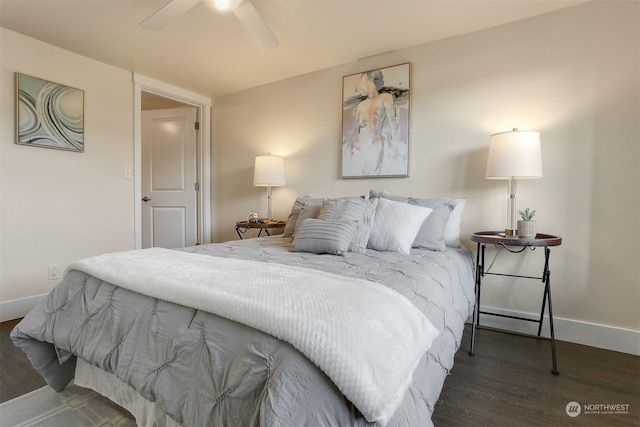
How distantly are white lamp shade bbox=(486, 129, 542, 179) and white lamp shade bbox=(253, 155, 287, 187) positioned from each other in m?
1.94

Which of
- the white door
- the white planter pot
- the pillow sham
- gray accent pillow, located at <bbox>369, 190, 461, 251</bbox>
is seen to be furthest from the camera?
the white door

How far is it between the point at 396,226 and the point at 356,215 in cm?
26

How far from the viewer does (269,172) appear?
3178 mm

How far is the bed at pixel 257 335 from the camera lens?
72 cm

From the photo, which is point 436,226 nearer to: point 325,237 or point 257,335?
point 325,237

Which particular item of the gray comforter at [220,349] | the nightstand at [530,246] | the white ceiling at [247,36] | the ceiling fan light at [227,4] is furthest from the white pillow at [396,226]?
the ceiling fan light at [227,4]

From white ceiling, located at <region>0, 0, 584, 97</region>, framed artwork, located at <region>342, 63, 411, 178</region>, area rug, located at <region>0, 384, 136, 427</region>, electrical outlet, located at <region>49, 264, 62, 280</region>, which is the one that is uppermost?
white ceiling, located at <region>0, 0, 584, 97</region>

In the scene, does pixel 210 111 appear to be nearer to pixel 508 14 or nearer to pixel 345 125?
pixel 345 125

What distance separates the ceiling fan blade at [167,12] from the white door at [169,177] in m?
2.03

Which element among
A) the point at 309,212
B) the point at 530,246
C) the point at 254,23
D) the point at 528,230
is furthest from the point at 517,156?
the point at 254,23

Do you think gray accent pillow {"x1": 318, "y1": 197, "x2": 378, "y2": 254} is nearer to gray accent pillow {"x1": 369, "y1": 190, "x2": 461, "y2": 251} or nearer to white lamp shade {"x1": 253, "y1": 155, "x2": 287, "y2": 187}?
gray accent pillow {"x1": 369, "y1": 190, "x2": 461, "y2": 251}

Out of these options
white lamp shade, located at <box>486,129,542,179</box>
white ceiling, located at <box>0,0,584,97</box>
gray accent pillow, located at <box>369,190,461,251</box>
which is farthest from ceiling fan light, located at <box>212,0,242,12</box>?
white lamp shade, located at <box>486,129,542,179</box>

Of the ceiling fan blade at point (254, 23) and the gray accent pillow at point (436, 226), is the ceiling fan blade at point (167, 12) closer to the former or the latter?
the ceiling fan blade at point (254, 23)

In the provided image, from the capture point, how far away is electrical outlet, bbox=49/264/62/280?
2.74m
